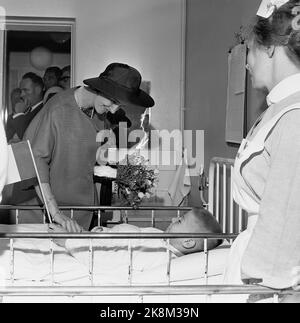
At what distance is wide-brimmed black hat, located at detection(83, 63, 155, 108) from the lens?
99.6 inches

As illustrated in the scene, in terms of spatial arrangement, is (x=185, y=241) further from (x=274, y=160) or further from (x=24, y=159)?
(x=274, y=160)

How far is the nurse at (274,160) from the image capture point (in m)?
0.93

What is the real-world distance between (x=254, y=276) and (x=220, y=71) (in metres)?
2.16

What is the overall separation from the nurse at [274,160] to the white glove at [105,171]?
1492 millimetres

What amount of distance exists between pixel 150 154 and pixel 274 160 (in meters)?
2.99

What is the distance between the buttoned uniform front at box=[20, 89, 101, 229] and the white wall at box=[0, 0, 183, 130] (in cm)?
129

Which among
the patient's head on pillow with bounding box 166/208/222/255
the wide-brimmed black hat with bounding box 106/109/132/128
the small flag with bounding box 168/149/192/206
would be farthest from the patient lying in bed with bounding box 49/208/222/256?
the wide-brimmed black hat with bounding box 106/109/132/128

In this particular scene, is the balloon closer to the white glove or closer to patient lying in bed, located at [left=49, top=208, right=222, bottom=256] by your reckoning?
→ the white glove

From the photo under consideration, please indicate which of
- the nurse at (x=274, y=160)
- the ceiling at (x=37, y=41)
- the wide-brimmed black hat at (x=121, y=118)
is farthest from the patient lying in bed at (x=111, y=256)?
the ceiling at (x=37, y=41)

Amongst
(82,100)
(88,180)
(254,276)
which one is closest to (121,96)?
(82,100)

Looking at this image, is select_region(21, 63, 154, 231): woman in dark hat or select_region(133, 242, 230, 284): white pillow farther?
select_region(21, 63, 154, 231): woman in dark hat

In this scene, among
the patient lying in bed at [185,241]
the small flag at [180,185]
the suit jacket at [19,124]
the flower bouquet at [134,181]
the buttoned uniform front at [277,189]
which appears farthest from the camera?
the suit jacket at [19,124]

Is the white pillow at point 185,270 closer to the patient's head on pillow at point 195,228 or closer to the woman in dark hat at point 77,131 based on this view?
the patient's head on pillow at point 195,228

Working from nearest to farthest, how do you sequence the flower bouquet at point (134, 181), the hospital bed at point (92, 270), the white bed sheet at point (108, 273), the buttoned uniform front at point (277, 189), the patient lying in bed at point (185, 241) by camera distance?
the buttoned uniform front at point (277, 189) < the hospital bed at point (92, 270) < the white bed sheet at point (108, 273) < the patient lying in bed at point (185, 241) < the flower bouquet at point (134, 181)
